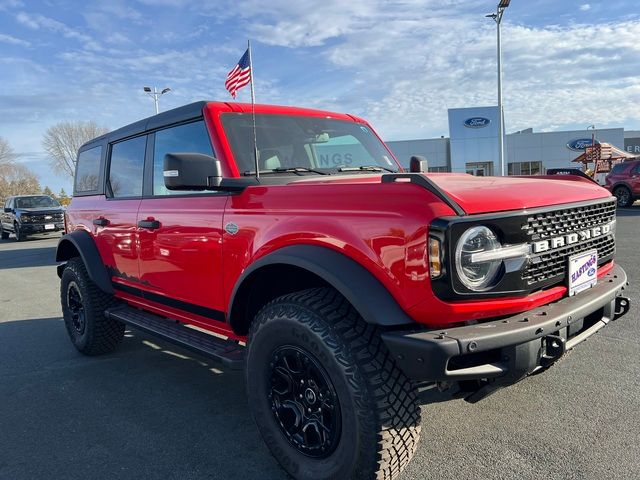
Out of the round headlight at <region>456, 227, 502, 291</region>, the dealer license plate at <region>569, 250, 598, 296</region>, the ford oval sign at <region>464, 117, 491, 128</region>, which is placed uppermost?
the ford oval sign at <region>464, 117, 491, 128</region>

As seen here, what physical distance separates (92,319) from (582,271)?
386 centimetres

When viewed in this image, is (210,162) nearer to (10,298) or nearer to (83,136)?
(10,298)

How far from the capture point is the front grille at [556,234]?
217 centimetres

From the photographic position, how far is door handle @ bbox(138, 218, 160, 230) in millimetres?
3434

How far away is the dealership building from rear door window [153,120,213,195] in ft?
111

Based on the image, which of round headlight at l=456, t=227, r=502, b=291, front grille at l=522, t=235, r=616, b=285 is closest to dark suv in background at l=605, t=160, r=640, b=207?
front grille at l=522, t=235, r=616, b=285

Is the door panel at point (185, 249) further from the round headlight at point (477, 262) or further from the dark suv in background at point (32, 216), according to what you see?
the dark suv in background at point (32, 216)

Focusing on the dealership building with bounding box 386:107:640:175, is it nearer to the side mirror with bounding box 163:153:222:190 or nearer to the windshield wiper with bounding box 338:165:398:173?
the windshield wiper with bounding box 338:165:398:173

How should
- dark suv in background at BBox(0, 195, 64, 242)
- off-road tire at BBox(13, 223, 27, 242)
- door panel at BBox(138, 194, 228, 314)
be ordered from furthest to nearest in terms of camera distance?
1. off-road tire at BBox(13, 223, 27, 242)
2. dark suv in background at BBox(0, 195, 64, 242)
3. door panel at BBox(138, 194, 228, 314)

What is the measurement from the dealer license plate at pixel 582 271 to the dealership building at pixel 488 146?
3443 centimetres

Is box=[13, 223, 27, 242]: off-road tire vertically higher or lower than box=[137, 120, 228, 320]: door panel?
lower

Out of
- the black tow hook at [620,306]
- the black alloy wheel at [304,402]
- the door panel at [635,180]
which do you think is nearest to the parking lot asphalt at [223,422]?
the black alloy wheel at [304,402]

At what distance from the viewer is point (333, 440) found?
2.27 metres

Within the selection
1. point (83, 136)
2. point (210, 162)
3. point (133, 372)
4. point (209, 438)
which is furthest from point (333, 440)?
point (83, 136)
